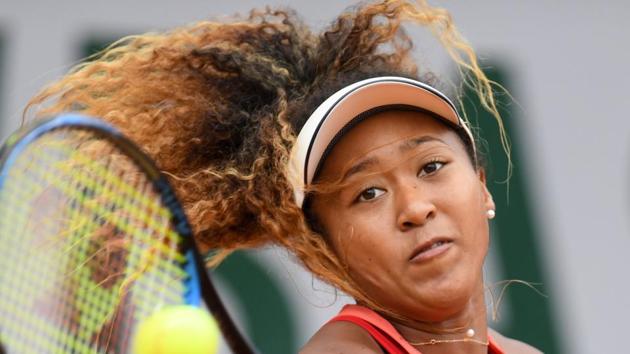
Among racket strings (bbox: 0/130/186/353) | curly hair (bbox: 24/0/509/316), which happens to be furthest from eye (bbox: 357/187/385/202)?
racket strings (bbox: 0/130/186/353)

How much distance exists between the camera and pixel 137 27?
13.0 feet

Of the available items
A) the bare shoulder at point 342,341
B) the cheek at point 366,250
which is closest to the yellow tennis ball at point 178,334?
the bare shoulder at point 342,341

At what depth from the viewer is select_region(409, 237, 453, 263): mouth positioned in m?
1.67

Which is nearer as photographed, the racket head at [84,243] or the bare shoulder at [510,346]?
the racket head at [84,243]

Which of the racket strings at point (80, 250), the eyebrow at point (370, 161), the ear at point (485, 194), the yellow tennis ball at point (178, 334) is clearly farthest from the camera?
the ear at point (485, 194)

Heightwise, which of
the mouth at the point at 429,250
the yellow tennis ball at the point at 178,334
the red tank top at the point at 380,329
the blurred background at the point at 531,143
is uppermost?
the yellow tennis ball at the point at 178,334

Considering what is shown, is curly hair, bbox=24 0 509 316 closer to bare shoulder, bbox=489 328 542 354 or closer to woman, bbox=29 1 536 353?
woman, bbox=29 1 536 353

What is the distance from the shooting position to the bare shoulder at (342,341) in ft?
5.32

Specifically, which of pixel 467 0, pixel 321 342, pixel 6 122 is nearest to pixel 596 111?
pixel 467 0

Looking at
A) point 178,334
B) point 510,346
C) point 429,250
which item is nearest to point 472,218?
point 429,250

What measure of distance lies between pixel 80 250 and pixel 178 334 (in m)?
0.52

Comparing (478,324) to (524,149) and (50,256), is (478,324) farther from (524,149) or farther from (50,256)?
(524,149)

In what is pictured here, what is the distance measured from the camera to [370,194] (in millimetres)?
1720

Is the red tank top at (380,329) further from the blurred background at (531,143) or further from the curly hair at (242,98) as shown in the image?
the blurred background at (531,143)
